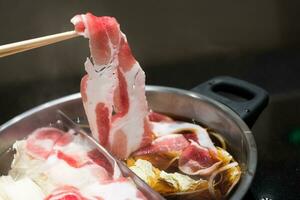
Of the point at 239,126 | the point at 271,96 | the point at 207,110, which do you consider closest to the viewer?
the point at 239,126

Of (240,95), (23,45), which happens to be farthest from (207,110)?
(23,45)

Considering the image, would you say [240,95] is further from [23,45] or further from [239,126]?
[23,45]

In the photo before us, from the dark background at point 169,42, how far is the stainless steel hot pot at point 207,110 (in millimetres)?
382

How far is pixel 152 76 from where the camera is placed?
75.3 inches

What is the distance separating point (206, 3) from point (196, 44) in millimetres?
193

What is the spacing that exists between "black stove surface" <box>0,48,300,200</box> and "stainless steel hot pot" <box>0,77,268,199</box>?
0.53 feet

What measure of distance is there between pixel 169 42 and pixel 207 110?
0.75 m

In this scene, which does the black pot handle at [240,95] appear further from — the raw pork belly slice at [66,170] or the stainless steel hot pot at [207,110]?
the raw pork belly slice at [66,170]

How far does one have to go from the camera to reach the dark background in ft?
→ 6.20

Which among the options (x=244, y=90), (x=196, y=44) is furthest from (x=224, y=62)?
(x=244, y=90)

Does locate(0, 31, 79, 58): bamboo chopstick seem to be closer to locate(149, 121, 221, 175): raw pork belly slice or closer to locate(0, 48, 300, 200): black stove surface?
locate(149, 121, 221, 175): raw pork belly slice

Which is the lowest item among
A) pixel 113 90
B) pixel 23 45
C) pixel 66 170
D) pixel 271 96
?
pixel 271 96

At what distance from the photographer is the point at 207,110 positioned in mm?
1356

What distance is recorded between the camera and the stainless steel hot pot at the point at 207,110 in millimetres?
1255
